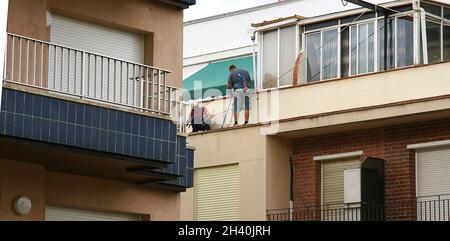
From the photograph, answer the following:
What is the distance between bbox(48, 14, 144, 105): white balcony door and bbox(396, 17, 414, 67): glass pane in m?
10.8

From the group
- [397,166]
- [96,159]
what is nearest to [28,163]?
[96,159]

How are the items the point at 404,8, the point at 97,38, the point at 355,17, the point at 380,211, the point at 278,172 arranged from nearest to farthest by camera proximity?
the point at 97,38
the point at 380,211
the point at 404,8
the point at 278,172
the point at 355,17

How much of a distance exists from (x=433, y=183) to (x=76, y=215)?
11365 millimetres

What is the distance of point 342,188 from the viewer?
34000mm

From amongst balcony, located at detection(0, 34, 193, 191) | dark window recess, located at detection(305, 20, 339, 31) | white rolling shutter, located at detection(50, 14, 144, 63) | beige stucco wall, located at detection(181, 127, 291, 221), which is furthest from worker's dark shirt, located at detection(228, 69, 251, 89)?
balcony, located at detection(0, 34, 193, 191)

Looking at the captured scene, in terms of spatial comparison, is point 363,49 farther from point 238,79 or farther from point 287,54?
point 238,79

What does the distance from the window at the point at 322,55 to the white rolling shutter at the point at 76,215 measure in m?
12.3

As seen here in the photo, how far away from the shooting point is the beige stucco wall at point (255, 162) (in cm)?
3456

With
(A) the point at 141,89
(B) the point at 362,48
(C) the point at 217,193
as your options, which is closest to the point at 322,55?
(B) the point at 362,48

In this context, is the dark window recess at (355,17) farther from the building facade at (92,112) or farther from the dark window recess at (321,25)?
the building facade at (92,112)

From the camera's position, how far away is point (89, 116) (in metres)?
21.8

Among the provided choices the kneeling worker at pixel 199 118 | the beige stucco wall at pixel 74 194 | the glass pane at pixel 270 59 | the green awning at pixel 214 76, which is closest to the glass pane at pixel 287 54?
the glass pane at pixel 270 59

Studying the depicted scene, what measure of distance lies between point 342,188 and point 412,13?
4593 millimetres

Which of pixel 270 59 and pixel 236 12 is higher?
pixel 236 12
